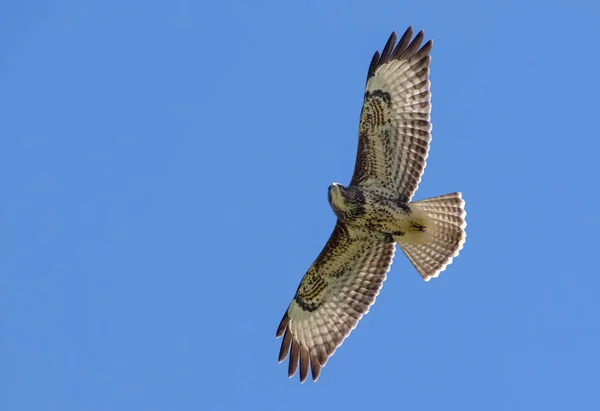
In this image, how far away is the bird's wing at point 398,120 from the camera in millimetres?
11953

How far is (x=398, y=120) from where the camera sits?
12.0 metres

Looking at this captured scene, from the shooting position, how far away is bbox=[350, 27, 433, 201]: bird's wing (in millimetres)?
11953

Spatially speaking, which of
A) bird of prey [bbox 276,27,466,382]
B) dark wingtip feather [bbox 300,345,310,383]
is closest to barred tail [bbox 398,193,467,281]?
bird of prey [bbox 276,27,466,382]

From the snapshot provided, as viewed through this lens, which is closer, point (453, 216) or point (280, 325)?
point (453, 216)

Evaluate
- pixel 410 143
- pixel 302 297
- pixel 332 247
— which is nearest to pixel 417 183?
pixel 410 143

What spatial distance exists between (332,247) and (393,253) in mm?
735

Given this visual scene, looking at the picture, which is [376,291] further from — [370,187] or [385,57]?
[385,57]

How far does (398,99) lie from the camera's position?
39.3 ft

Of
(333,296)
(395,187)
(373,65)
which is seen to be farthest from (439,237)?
(373,65)

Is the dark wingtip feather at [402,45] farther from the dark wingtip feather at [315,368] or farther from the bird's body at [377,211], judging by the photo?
the dark wingtip feather at [315,368]

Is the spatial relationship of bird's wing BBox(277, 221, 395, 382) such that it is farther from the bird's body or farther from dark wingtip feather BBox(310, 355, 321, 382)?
the bird's body

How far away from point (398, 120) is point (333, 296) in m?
2.28

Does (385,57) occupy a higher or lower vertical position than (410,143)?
higher

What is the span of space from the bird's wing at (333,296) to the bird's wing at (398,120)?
0.80m
